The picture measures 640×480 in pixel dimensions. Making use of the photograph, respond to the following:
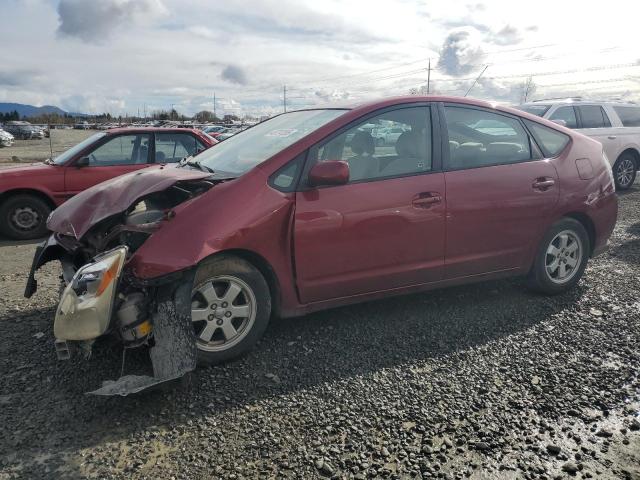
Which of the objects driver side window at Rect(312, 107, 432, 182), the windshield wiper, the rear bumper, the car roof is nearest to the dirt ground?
the car roof

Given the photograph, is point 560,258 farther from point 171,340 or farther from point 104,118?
point 104,118

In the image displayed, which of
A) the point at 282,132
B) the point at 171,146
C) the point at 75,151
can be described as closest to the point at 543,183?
the point at 282,132

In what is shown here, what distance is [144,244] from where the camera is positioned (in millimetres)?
3031

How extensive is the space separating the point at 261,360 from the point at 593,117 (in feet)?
32.9

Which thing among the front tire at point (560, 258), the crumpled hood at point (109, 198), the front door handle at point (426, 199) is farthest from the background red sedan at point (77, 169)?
the front tire at point (560, 258)

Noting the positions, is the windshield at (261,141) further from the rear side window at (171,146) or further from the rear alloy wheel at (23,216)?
the rear alloy wheel at (23,216)

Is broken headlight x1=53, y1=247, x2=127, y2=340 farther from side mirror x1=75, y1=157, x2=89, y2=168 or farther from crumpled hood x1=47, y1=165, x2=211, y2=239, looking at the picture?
side mirror x1=75, y1=157, x2=89, y2=168

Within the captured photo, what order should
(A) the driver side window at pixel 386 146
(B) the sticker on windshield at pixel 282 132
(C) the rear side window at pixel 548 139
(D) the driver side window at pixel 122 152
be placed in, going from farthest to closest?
(D) the driver side window at pixel 122 152 → (C) the rear side window at pixel 548 139 → (B) the sticker on windshield at pixel 282 132 → (A) the driver side window at pixel 386 146

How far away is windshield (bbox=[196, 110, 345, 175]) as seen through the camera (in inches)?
143

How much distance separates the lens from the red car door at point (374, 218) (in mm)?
3418

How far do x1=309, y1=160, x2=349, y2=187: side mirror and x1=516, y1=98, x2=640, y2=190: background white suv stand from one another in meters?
7.96

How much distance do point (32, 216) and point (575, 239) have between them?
6986 millimetres

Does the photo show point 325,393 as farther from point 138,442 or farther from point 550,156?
point 550,156

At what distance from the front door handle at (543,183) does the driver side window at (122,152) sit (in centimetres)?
568
